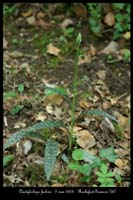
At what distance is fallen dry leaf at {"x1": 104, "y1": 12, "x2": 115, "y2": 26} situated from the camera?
4.74 m

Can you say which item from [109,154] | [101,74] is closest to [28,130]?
[109,154]

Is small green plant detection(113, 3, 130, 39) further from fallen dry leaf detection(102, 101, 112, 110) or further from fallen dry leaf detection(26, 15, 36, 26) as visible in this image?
fallen dry leaf detection(102, 101, 112, 110)

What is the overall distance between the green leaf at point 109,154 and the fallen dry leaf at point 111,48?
4.80 feet

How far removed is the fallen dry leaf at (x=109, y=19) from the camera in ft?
15.6

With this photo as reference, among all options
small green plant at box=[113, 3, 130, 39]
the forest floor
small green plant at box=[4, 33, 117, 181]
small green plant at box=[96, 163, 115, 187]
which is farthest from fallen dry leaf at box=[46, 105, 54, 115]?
small green plant at box=[113, 3, 130, 39]

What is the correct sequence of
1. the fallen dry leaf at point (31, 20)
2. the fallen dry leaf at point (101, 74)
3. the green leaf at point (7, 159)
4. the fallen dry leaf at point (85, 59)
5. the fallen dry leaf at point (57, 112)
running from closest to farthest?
the green leaf at point (7, 159) < the fallen dry leaf at point (57, 112) < the fallen dry leaf at point (101, 74) < the fallen dry leaf at point (85, 59) < the fallen dry leaf at point (31, 20)

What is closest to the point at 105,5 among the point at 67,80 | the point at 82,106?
the point at 67,80

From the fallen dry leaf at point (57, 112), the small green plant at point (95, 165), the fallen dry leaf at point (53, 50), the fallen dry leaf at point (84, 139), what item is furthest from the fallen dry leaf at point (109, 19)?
the small green plant at point (95, 165)

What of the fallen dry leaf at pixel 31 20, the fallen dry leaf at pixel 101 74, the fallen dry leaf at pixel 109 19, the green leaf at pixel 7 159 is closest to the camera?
the green leaf at pixel 7 159

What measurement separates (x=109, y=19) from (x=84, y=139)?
161 cm

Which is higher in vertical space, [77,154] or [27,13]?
[27,13]

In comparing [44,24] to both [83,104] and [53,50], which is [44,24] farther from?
[83,104]

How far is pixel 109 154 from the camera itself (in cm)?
329

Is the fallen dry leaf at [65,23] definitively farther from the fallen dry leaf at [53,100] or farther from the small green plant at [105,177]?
the small green plant at [105,177]
